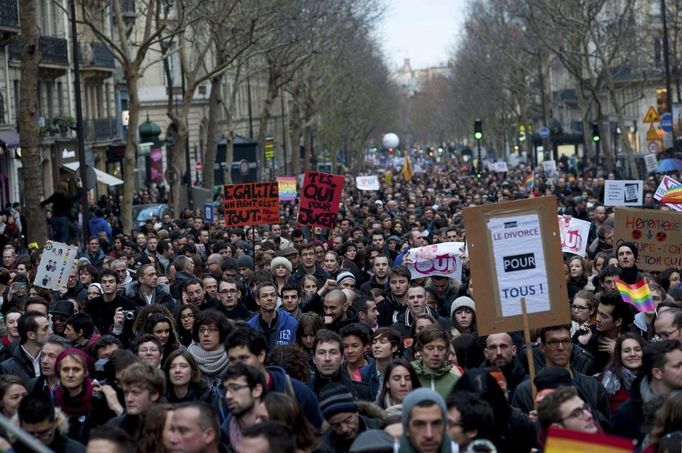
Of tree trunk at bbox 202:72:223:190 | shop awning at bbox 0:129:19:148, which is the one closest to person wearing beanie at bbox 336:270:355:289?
shop awning at bbox 0:129:19:148

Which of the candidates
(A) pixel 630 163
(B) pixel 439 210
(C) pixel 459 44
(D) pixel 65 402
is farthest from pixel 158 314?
(C) pixel 459 44

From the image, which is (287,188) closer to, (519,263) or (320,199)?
(320,199)

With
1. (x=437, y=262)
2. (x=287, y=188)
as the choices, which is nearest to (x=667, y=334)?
(x=437, y=262)

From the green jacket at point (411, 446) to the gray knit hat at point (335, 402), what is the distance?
4.35 feet

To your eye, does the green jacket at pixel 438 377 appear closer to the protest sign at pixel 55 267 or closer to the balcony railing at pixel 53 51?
the protest sign at pixel 55 267

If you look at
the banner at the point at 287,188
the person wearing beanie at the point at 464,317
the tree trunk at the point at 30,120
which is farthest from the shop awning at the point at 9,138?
the person wearing beanie at the point at 464,317

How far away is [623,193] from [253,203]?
6.37 meters

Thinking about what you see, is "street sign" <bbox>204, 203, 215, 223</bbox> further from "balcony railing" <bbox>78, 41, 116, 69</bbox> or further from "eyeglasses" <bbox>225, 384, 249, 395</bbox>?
"balcony railing" <bbox>78, 41, 116, 69</bbox>

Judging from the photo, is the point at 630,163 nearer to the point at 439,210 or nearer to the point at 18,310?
the point at 439,210

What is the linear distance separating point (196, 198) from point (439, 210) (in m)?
14.3

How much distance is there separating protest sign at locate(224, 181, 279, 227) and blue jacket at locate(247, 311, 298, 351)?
828 cm

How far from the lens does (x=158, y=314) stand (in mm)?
12141

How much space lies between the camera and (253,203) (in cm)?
2162

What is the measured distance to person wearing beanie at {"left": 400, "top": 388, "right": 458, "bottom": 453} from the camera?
283 inches
